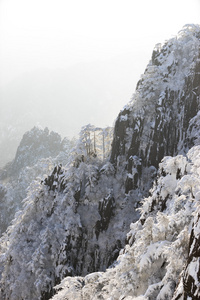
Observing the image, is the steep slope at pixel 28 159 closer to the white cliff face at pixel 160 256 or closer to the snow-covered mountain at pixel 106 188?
the snow-covered mountain at pixel 106 188

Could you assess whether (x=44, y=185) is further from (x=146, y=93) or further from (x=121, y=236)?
(x=146, y=93)

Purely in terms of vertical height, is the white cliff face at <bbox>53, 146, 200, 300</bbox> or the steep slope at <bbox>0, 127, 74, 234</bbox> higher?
the steep slope at <bbox>0, 127, 74, 234</bbox>

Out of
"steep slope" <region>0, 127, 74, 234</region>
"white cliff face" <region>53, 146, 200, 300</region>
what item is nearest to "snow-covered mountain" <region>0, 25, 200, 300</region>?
A: "white cliff face" <region>53, 146, 200, 300</region>

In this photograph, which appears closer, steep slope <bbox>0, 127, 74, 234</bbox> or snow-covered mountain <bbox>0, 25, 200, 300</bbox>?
snow-covered mountain <bbox>0, 25, 200, 300</bbox>

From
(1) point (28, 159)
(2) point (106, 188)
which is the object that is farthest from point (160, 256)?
(1) point (28, 159)

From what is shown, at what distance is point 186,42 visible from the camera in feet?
128

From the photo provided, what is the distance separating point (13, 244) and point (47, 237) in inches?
220

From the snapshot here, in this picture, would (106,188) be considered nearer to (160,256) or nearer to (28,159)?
(160,256)

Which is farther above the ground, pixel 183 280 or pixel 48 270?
pixel 183 280

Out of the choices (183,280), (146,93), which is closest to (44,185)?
(146,93)

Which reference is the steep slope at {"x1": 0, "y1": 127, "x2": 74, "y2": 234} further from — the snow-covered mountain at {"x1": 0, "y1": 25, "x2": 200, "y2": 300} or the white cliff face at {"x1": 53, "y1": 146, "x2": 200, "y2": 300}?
the white cliff face at {"x1": 53, "y1": 146, "x2": 200, "y2": 300}

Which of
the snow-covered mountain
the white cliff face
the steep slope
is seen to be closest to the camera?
the white cliff face

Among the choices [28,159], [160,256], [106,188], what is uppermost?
[28,159]

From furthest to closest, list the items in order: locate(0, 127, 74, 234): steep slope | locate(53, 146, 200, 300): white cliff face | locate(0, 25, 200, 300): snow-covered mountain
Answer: locate(0, 127, 74, 234): steep slope, locate(0, 25, 200, 300): snow-covered mountain, locate(53, 146, 200, 300): white cliff face
